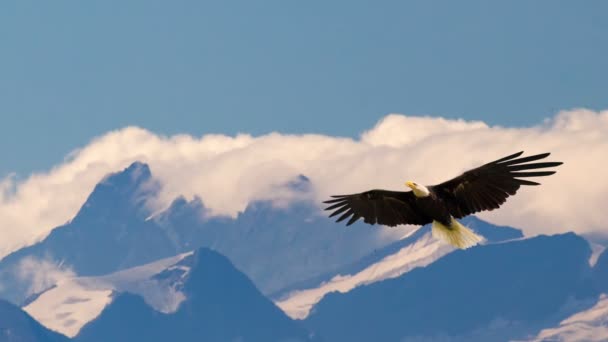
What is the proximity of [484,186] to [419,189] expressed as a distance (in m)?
1.91

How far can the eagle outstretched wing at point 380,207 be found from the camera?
4894 cm

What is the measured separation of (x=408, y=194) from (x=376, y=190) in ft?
4.77

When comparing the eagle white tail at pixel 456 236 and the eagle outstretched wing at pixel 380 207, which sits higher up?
the eagle outstretched wing at pixel 380 207

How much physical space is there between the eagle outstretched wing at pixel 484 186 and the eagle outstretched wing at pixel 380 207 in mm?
895

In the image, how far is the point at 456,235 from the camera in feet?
157

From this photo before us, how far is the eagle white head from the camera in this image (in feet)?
154

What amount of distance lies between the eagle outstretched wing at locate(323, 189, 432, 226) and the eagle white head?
2.77 ft

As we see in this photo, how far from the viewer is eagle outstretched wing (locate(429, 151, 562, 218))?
148ft

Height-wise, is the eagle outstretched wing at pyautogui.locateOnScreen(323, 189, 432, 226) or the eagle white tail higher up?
the eagle outstretched wing at pyautogui.locateOnScreen(323, 189, 432, 226)

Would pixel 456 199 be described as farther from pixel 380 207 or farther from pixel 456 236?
pixel 380 207

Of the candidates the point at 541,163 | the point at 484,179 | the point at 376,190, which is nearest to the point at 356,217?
the point at 376,190

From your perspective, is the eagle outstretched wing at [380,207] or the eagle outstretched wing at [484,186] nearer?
the eagle outstretched wing at [484,186]

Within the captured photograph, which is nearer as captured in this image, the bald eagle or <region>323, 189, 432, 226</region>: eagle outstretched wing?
the bald eagle

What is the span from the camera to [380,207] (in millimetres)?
50562
